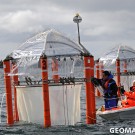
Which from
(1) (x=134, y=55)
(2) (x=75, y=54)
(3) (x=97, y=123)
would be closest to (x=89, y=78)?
(2) (x=75, y=54)

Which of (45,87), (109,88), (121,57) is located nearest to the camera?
(45,87)

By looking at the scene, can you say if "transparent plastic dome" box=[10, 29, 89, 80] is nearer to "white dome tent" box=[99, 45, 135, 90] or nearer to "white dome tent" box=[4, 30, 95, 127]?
"white dome tent" box=[4, 30, 95, 127]

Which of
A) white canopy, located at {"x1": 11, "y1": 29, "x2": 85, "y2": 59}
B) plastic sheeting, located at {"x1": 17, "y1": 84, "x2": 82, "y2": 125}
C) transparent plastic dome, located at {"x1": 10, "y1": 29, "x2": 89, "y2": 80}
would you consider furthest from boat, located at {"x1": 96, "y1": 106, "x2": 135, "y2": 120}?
white canopy, located at {"x1": 11, "y1": 29, "x2": 85, "y2": 59}

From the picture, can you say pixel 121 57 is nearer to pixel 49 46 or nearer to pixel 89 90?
pixel 89 90

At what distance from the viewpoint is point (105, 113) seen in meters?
19.2

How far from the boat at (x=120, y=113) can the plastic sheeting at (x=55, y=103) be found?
7.15 feet

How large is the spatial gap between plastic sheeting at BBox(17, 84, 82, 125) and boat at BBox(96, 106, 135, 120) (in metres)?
2.18

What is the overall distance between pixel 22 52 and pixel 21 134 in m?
2.94

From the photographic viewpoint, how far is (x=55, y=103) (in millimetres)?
16812

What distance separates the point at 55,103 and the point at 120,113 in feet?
11.2

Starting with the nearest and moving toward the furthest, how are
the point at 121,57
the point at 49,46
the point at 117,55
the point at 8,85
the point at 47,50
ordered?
1. the point at 47,50
2. the point at 49,46
3. the point at 8,85
4. the point at 117,55
5. the point at 121,57

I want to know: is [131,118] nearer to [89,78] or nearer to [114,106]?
[114,106]

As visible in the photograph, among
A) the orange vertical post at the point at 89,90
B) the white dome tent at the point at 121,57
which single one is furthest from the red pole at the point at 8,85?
the white dome tent at the point at 121,57

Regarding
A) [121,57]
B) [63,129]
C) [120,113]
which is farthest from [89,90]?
[121,57]
